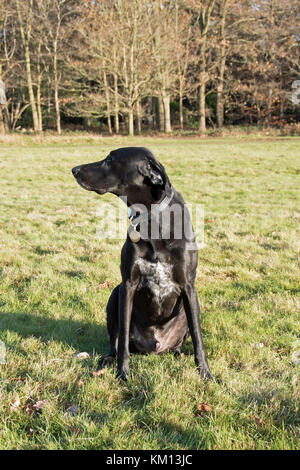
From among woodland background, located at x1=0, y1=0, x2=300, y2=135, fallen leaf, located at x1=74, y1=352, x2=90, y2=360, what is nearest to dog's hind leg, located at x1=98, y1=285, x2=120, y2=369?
fallen leaf, located at x1=74, y1=352, x2=90, y2=360

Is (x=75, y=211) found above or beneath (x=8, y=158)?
beneath

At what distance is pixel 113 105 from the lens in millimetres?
33625

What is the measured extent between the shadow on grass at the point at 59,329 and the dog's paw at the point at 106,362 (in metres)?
0.23

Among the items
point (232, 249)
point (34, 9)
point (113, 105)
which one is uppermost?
point (34, 9)

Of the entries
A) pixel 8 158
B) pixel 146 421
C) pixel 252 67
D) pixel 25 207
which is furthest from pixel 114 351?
pixel 252 67

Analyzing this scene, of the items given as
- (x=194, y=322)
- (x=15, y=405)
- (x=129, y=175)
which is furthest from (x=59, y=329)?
(x=129, y=175)

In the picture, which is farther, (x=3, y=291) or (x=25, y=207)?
(x=25, y=207)

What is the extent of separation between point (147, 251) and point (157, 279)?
25 centimetres

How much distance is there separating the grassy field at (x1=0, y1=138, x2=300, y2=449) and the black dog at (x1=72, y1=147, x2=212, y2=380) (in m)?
0.31

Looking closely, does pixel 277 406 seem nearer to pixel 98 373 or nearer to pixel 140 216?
pixel 98 373

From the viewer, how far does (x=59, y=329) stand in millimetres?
3832

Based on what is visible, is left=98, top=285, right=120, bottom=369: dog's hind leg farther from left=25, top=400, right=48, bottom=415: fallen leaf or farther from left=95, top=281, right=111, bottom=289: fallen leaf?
left=95, top=281, right=111, bottom=289: fallen leaf
